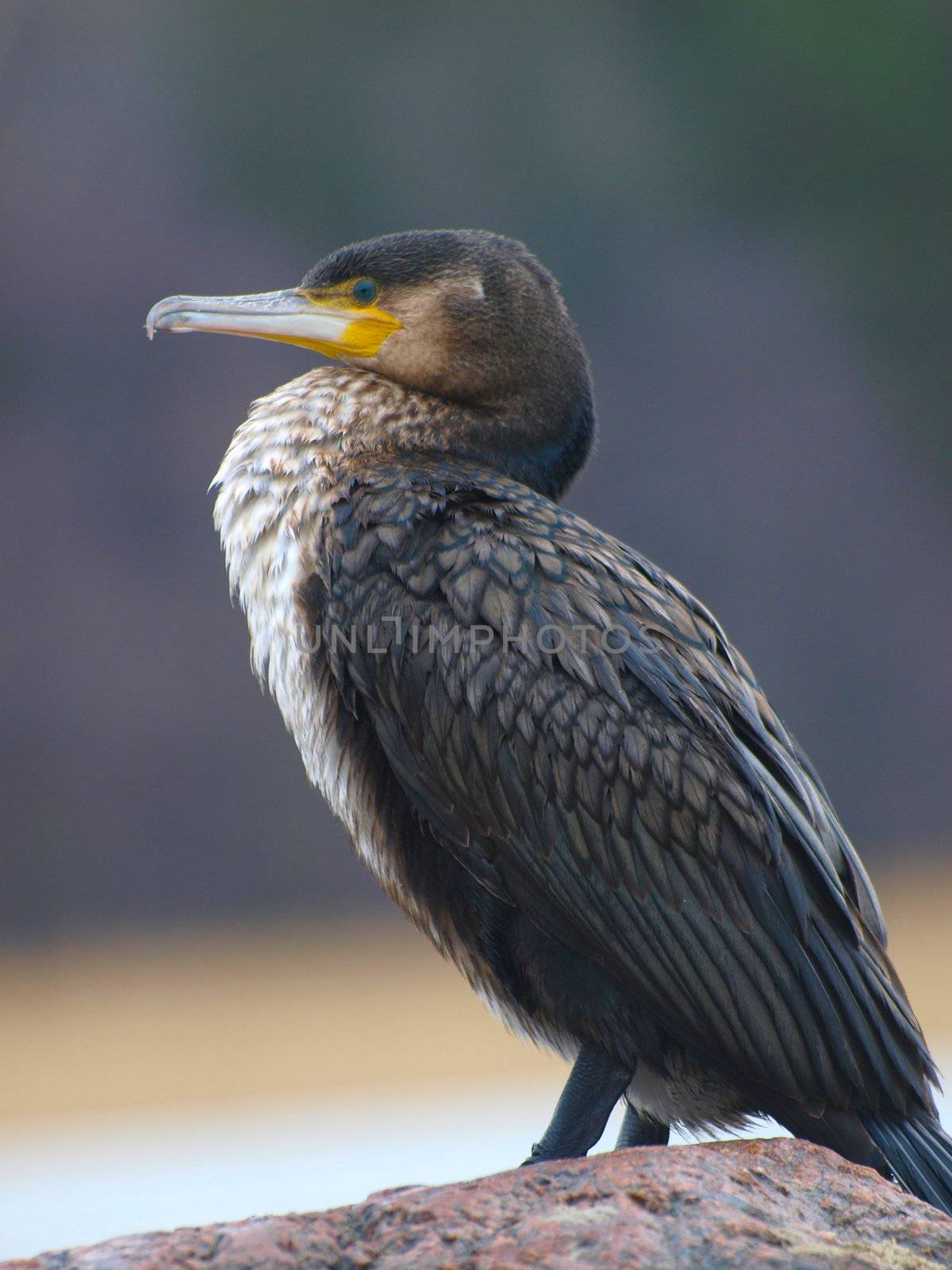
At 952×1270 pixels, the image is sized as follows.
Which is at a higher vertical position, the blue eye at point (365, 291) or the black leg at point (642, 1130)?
the blue eye at point (365, 291)

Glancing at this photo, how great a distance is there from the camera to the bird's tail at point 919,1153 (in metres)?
1.88

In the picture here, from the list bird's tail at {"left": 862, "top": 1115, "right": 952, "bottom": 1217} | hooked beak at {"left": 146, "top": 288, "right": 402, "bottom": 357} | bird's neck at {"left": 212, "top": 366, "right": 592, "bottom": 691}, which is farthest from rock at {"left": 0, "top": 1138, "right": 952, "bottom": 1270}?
hooked beak at {"left": 146, "top": 288, "right": 402, "bottom": 357}

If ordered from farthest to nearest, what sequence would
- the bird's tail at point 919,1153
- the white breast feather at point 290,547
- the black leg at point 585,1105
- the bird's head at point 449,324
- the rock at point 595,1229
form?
the bird's head at point 449,324, the white breast feather at point 290,547, the black leg at point 585,1105, the bird's tail at point 919,1153, the rock at point 595,1229

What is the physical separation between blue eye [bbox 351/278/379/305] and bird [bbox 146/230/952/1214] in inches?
13.2

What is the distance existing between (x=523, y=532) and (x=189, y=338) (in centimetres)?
499

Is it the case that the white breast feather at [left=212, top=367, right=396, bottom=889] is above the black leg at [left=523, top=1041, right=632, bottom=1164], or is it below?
above

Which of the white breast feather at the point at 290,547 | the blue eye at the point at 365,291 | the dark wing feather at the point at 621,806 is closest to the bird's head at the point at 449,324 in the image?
the blue eye at the point at 365,291

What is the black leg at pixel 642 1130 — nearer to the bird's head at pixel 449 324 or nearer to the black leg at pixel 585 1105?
the black leg at pixel 585 1105

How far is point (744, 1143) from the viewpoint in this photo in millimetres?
1832

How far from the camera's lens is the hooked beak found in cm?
252

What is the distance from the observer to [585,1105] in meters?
2.02

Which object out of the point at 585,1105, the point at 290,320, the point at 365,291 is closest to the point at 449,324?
the point at 365,291

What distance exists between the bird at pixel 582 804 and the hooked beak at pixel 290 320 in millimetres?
284

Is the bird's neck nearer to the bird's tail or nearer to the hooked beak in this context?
the hooked beak
